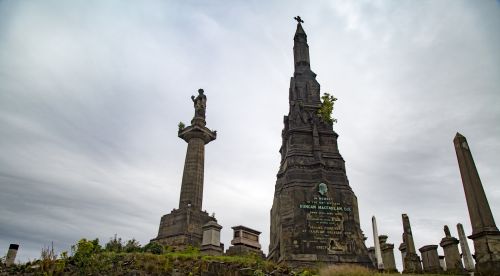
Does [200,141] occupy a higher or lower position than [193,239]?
higher

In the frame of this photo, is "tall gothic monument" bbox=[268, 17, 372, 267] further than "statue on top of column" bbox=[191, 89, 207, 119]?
No

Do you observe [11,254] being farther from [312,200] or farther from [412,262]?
[412,262]

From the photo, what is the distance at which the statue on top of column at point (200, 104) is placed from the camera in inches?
1085

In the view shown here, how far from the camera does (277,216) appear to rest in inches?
682

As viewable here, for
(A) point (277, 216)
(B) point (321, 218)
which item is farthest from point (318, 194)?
(A) point (277, 216)

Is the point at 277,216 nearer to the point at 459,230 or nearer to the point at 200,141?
the point at 459,230

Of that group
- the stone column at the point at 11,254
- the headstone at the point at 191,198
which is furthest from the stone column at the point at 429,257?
the stone column at the point at 11,254

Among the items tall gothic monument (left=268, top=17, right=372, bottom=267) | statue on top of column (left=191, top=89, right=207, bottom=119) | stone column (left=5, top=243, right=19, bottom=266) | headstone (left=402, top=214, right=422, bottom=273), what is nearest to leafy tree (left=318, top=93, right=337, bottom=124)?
tall gothic monument (left=268, top=17, right=372, bottom=267)

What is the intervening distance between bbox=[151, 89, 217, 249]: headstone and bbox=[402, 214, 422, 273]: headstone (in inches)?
455

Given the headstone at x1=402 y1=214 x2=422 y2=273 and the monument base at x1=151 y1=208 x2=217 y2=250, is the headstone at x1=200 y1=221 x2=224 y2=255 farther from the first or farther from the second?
the headstone at x1=402 y1=214 x2=422 y2=273

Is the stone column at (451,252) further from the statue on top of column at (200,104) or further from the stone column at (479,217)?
the statue on top of column at (200,104)

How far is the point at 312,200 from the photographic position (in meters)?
16.6

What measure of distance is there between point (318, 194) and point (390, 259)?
16.4 ft

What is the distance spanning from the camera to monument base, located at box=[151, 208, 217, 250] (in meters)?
21.2
